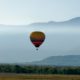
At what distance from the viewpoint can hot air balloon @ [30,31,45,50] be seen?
57.1m

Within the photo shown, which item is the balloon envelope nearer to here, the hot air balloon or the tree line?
the hot air balloon

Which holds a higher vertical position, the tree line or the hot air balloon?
the hot air balloon

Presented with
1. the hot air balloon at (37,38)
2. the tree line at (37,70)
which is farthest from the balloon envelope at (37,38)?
the tree line at (37,70)

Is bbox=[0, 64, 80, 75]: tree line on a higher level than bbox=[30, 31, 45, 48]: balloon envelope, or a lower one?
lower

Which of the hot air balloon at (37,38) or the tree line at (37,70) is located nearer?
the hot air balloon at (37,38)

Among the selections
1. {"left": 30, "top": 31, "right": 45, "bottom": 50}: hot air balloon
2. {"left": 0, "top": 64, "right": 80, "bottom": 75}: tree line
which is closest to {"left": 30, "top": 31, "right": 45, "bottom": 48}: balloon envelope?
{"left": 30, "top": 31, "right": 45, "bottom": 50}: hot air balloon

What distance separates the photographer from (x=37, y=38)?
2259 inches

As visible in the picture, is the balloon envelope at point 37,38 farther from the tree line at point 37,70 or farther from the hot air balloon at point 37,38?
the tree line at point 37,70

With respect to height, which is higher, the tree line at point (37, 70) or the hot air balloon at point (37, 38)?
the hot air balloon at point (37, 38)

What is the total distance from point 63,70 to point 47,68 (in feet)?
13.2

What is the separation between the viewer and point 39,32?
58500 millimetres

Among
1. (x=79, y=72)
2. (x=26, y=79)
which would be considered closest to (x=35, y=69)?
(x=79, y=72)

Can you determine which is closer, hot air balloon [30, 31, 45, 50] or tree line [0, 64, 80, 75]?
hot air balloon [30, 31, 45, 50]

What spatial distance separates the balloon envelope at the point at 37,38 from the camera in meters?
57.1
